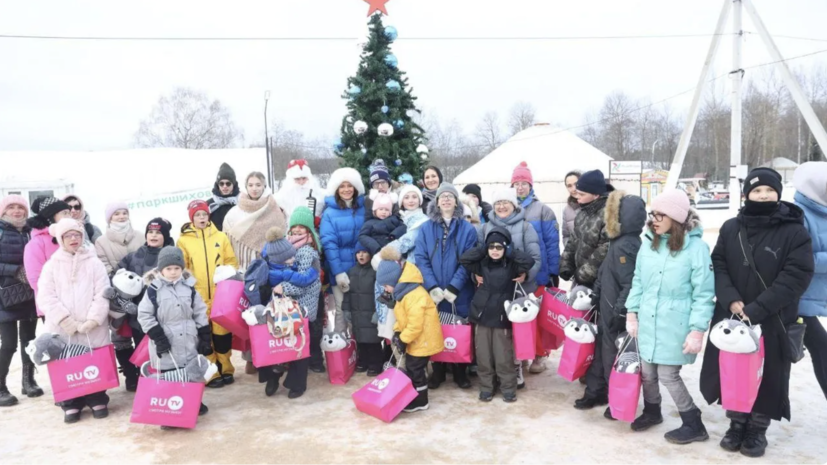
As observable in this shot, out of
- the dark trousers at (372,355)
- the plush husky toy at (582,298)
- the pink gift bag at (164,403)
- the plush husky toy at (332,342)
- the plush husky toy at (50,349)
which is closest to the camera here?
the pink gift bag at (164,403)

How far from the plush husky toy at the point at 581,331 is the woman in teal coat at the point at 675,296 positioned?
465 mm

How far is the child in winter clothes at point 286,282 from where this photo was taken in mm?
4293

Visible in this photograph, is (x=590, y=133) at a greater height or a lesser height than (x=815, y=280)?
greater

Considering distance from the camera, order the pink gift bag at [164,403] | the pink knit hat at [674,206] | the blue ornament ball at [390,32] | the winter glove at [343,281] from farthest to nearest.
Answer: the blue ornament ball at [390,32], the winter glove at [343,281], the pink gift bag at [164,403], the pink knit hat at [674,206]

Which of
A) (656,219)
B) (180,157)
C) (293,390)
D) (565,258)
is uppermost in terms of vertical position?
(180,157)

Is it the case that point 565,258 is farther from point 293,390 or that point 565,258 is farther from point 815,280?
point 293,390

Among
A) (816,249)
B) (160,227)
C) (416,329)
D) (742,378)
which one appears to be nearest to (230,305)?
(160,227)

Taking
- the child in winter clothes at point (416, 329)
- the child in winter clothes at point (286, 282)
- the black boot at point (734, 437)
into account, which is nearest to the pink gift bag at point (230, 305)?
the child in winter clothes at point (286, 282)

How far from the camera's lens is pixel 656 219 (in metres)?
3.41

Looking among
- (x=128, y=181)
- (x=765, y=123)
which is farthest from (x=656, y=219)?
(x=765, y=123)

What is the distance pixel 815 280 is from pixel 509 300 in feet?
6.51

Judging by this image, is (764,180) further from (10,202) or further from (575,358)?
(10,202)

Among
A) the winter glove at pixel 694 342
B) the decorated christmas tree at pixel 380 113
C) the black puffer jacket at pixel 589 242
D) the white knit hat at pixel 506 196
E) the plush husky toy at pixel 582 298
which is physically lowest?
the winter glove at pixel 694 342

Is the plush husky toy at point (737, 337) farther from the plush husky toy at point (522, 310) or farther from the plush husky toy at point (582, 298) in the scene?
the plush husky toy at point (522, 310)
